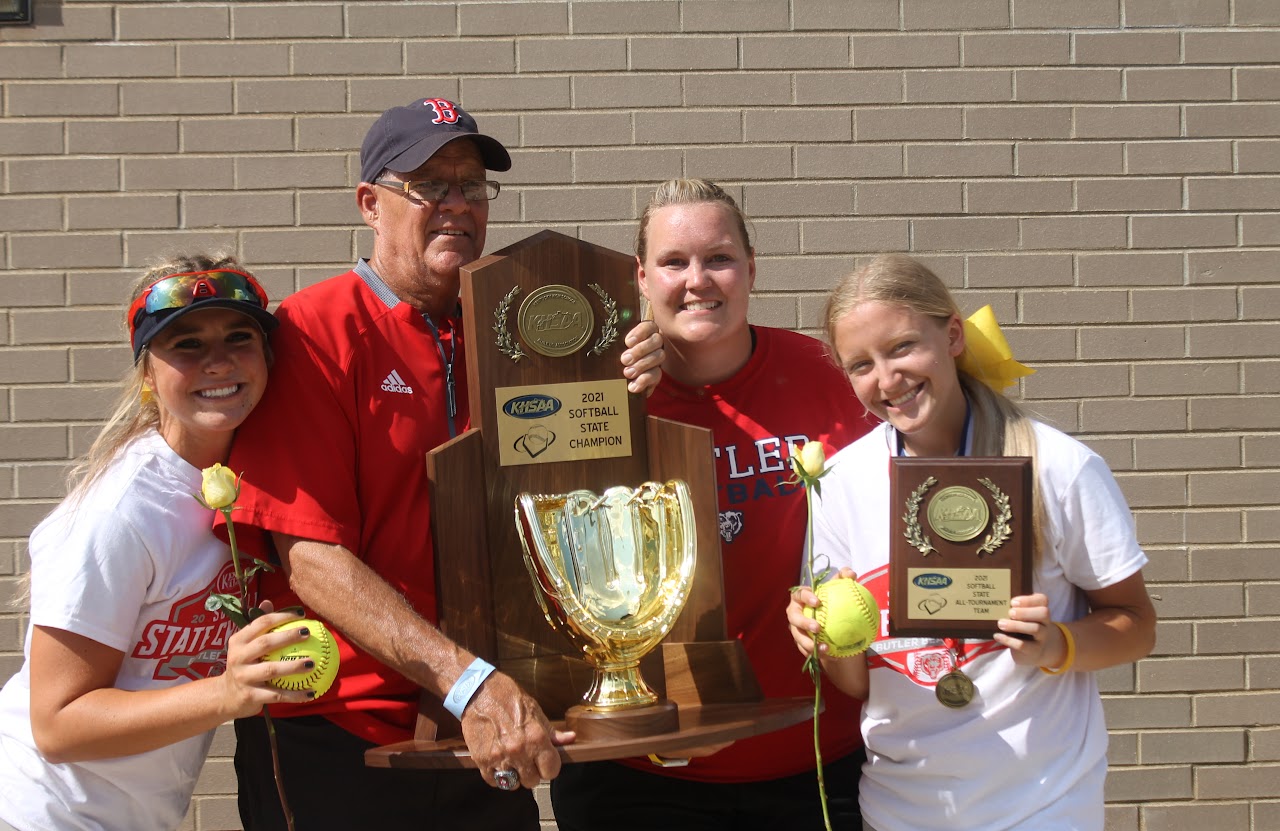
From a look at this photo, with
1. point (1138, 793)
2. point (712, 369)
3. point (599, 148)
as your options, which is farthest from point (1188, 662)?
point (599, 148)

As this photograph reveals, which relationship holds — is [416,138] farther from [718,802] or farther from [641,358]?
[718,802]

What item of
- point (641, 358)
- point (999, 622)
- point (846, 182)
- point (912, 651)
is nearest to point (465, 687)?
point (641, 358)

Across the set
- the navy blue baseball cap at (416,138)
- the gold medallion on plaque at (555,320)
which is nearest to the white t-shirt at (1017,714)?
the gold medallion on plaque at (555,320)

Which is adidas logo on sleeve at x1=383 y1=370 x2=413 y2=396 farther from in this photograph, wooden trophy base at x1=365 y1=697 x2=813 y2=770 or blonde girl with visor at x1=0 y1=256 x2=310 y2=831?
wooden trophy base at x1=365 y1=697 x2=813 y2=770

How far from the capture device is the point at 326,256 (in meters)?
4.19

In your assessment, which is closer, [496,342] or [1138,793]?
[496,342]

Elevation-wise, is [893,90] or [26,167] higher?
[893,90]

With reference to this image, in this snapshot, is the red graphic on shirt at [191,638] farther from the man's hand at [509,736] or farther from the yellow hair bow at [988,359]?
the yellow hair bow at [988,359]

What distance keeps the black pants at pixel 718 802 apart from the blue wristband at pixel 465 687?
2.56ft

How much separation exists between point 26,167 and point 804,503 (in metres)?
3.08

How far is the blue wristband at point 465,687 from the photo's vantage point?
227 cm

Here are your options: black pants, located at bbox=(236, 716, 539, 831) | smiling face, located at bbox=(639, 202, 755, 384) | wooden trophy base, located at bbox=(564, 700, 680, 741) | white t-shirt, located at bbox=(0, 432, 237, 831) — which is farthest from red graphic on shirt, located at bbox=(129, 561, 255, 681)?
smiling face, located at bbox=(639, 202, 755, 384)

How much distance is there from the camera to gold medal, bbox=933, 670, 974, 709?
7.72 ft

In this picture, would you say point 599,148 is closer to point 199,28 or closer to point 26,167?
point 199,28
